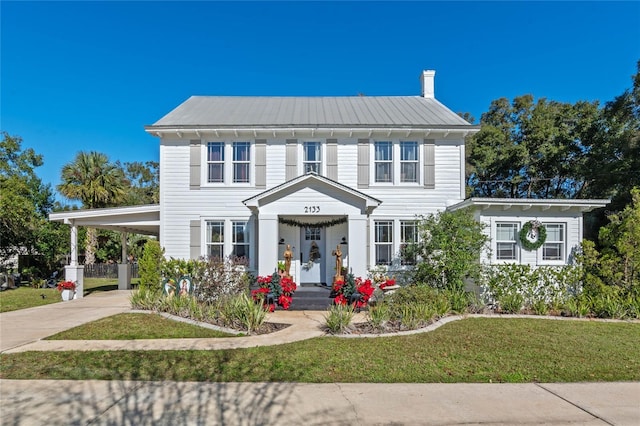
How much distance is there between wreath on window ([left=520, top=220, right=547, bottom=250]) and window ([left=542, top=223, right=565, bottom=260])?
379 millimetres

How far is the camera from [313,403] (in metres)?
4.58

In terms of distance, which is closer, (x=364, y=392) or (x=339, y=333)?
(x=364, y=392)

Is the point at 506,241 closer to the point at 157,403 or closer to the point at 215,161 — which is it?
the point at 215,161

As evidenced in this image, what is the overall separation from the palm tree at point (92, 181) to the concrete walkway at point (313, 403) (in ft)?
66.9

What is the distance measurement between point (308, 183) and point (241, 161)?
122 inches

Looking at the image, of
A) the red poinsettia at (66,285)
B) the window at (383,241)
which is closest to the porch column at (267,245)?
the window at (383,241)

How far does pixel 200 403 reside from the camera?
179 inches

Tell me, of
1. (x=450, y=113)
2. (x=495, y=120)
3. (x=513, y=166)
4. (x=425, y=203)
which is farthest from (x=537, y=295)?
(x=495, y=120)

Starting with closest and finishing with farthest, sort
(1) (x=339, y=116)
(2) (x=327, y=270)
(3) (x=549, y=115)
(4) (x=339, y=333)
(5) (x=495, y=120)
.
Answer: (4) (x=339, y=333), (2) (x=327, y=270), (1) (x=339, y=116), (3) (x=549, y=115), (5) (x=495, y=120)

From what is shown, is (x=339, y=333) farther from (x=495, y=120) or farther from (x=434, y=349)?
(x=495, y=120)

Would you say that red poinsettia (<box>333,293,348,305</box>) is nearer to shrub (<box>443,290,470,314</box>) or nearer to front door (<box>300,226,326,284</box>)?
front door (<box>300,226,326,284</box>)

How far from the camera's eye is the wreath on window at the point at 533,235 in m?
11.9

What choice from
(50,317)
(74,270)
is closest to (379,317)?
(50,317)

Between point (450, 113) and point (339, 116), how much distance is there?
452cm
